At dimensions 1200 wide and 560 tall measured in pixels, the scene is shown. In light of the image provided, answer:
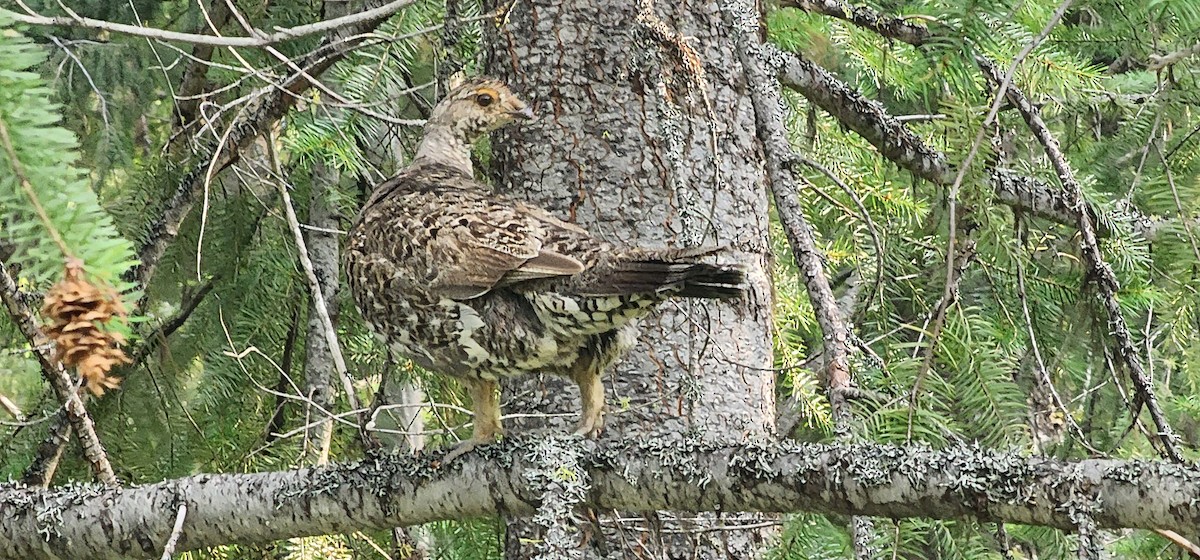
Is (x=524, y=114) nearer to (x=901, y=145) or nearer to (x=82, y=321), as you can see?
(x=901, y=145)

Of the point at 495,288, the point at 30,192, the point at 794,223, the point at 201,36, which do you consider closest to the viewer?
the point at 30,192

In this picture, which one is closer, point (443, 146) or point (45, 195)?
point (45, 195)

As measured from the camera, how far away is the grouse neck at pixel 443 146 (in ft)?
11.2

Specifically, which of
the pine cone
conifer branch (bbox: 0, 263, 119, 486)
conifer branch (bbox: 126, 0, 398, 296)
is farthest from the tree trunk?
the pine cone

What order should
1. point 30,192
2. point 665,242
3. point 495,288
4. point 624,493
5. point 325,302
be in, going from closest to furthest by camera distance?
point 30,192
point 624,493
point 495,288
point 665,242
point 325,302

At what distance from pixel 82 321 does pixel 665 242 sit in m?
1.80

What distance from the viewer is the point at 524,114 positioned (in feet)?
10.1

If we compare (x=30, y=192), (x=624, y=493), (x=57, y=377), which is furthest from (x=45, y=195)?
(x=624, y=493)

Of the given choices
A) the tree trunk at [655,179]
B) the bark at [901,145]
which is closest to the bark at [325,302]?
the tree trunk at [655,179]

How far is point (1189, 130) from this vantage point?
141 inches

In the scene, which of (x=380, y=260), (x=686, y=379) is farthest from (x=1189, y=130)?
(x=380, y=260)

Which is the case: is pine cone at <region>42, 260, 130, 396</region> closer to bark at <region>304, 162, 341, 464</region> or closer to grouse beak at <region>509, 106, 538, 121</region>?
grouse beak at <region>509, 106, 538, 121</region>

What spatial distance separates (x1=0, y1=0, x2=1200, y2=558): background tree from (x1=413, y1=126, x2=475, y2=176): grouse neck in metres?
0.19

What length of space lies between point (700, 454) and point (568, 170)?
3.49ft
